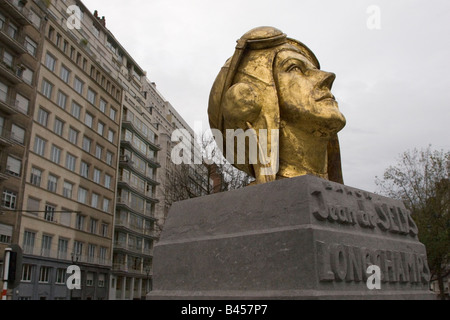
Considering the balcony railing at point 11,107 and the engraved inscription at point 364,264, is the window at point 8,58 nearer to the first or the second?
the balcony railing at point 11,107

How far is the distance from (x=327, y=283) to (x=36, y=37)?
116 feet

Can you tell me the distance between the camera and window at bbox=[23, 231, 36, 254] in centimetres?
3028

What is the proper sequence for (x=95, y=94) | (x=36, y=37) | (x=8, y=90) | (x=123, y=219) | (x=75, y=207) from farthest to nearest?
(x=123, y=219) < (x=95, y=94) < (x=75, y=207) < (x=36, y=37) < (x=8, y=90)

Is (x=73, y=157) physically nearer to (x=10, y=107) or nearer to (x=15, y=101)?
(x=15, y=101)

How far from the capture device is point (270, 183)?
4.38 metres

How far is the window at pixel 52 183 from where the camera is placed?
34.0 metres

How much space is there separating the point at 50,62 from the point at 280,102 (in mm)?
34452

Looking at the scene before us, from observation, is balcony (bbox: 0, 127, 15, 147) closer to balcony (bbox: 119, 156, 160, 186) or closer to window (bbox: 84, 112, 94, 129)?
window (bbox: 84, 112, 94, 129)

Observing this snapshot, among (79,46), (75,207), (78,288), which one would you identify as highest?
(79,46)

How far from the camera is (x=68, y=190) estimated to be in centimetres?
3666

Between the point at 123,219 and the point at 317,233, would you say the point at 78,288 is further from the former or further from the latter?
the point at 317,233

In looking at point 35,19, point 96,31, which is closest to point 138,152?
point 96,31

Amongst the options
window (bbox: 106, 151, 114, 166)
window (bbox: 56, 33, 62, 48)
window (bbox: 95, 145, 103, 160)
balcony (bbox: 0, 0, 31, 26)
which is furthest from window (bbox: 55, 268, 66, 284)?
balcony (bbox: 0, 0, 31, 26)
